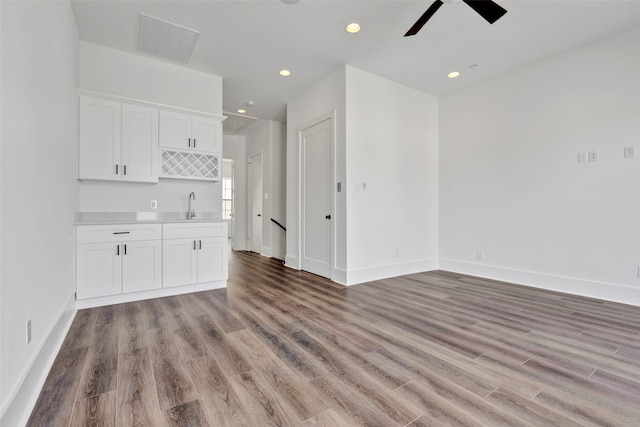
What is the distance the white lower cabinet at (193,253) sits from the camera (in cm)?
344

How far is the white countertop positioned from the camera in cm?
323

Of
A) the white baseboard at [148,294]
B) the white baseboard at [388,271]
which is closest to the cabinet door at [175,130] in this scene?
the white baseboard at [148,294]

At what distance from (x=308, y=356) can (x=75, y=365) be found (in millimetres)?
1527

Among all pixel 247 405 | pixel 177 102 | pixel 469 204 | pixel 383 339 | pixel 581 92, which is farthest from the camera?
pixel 469 204

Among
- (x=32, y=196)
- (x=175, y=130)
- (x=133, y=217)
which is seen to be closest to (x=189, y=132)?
(x=175, y=130)

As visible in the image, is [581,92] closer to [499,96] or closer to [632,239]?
[499,96]

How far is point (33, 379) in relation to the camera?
5.14 ft

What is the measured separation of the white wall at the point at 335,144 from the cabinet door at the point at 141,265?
7.36 ft

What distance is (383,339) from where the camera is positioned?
2283 mm

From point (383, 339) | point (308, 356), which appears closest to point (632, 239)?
point (383, 339)

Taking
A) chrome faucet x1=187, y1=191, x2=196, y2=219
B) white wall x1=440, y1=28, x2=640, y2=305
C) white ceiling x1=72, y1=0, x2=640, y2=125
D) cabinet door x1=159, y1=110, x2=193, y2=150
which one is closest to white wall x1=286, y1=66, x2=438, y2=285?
white ceiling x1=72, y1=0, x2=640, y2=125

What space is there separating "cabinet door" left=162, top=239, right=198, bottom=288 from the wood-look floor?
1.04 ft

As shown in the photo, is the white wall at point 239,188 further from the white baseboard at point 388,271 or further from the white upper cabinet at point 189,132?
the white baseboard at point 388,271

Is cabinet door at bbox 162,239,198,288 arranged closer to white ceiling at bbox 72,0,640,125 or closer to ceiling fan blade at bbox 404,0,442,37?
white ceiling at bbox 72,0,640,125
